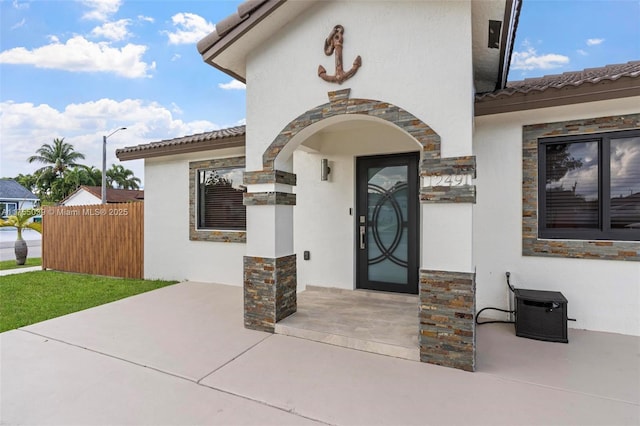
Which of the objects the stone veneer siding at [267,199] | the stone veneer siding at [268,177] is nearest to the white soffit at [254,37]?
the stone veneer siding at [268,177]

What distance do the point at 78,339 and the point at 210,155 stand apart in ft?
17.1

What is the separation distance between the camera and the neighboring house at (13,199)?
36656mm

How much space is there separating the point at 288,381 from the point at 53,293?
7.68 meters

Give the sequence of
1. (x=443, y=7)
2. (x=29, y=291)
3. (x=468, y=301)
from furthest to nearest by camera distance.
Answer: (x=29, y=291), (x=443, y=7), (x=468, y=301)

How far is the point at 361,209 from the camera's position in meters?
7.22

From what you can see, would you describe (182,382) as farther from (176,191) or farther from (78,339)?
(176,191)

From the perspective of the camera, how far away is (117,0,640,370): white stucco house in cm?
418

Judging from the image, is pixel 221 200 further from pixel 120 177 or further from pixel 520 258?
pixel 120 177

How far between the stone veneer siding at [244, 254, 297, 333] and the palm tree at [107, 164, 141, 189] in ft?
175

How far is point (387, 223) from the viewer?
22.9 feet

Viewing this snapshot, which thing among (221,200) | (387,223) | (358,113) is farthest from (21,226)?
(358,113)

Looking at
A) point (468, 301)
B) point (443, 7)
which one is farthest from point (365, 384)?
point (443, 7)

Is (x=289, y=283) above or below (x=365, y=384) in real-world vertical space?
above

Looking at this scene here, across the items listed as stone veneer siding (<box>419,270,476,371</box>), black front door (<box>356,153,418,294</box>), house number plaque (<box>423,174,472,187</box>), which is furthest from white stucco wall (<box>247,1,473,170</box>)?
black front door (<box>356,153,418,294</box>)
